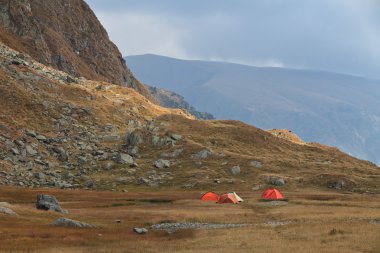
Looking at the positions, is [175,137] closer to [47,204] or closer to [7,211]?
[47,204]

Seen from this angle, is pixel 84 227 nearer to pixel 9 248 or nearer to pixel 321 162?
pixel 9 248

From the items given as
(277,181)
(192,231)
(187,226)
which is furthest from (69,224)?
(277,181)

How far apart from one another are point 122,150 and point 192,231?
8676cm

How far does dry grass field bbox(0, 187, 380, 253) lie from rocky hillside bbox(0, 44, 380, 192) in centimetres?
2286

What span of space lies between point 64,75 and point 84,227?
142 meters

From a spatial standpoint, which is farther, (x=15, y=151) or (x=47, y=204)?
(x=15, y=151)

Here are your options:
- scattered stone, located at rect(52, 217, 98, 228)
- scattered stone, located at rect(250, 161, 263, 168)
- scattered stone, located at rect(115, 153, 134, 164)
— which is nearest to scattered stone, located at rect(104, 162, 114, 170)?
scattered stone, located at rect(115, 153, 134, 164)

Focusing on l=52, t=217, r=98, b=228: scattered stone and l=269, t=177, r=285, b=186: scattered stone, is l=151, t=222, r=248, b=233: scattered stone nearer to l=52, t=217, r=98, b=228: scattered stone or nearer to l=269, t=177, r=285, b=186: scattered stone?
l=52, t=217, r=98, b=228: scattered stone

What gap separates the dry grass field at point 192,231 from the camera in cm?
4478

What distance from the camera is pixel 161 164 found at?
131m

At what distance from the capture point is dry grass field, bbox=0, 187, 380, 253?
44.8 metres

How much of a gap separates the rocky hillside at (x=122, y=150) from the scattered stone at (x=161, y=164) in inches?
10.7

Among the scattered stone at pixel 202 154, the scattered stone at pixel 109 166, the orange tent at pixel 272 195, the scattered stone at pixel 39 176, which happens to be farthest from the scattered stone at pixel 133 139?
the orange tent at pixel 272 195

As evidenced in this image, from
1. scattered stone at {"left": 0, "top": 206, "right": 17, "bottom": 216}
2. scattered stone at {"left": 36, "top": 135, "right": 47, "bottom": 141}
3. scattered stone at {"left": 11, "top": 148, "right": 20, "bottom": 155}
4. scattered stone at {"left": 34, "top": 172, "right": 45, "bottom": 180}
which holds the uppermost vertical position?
scattered stone at {"left": 36, "top": 135, "right": 47, "bottom": 141}
